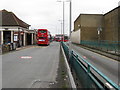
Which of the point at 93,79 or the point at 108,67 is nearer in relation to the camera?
the point at 93,79

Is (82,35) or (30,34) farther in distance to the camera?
(82,35)

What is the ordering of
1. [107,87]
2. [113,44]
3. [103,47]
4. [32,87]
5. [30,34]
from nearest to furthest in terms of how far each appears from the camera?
1. [107,87]
2. [32,87]
3. [113,44]
4. [103,47]
5. [30,34]

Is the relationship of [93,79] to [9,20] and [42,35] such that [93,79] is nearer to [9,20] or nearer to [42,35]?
[42,35]

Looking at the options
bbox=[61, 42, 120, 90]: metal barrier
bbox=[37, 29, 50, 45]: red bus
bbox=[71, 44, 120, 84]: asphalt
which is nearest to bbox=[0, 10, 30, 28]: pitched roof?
bbox=[37, 29, 50, 45]: red bus

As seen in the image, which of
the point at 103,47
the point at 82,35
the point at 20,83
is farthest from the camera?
the point at 82,35

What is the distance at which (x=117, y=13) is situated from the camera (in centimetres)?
3872

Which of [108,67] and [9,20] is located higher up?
[9,20]

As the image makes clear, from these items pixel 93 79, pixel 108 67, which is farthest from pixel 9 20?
pixel 93 79

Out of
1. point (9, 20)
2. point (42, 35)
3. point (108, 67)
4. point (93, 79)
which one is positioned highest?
point (9, 20)

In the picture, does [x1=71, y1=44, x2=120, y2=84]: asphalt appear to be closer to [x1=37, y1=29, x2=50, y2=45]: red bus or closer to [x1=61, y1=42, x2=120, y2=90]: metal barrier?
[x1=61, y1=42, x2=120, y2=90]: metal barrier

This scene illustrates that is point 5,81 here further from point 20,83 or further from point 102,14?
point 102,14

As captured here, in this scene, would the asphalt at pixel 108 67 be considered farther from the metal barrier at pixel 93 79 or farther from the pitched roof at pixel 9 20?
the pitched roof at pixel 9 20

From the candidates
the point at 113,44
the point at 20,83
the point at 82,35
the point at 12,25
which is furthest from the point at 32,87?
the point at 82,35

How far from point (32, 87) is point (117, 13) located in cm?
3686
